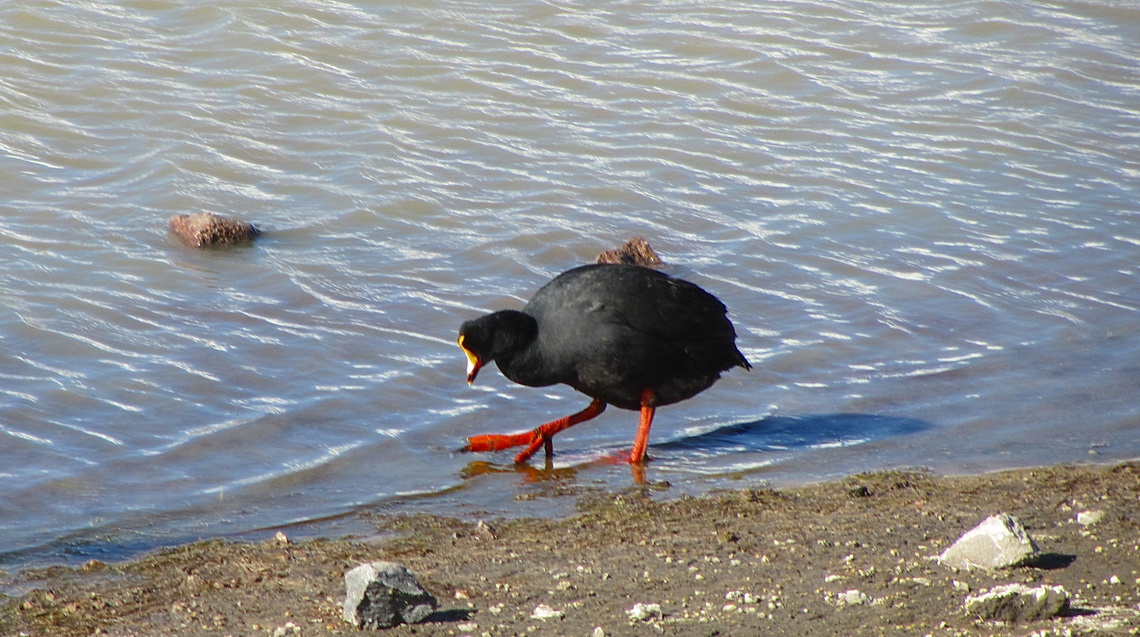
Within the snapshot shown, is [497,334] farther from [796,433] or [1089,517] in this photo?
[1089,517]

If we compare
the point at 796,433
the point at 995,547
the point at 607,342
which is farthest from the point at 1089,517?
the point at 607,342

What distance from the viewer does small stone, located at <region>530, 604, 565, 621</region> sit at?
414 centimetres

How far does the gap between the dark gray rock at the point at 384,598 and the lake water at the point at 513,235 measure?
159cm

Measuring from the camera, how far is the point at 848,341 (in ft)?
26.7

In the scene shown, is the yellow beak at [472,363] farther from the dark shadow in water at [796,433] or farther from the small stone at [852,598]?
the small stone at [852,598]

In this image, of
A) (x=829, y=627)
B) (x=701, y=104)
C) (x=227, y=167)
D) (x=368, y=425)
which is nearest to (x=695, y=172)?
(x=701, y=104)

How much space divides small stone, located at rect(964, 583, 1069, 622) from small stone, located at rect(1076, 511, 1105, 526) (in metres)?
1.14

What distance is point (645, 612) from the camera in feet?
13.5

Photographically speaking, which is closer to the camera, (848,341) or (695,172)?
(848,341)

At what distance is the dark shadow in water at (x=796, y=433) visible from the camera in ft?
21.9

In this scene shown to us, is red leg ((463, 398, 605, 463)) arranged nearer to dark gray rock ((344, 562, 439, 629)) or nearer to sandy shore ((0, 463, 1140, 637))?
sandy shore ((0, 463, 1140, 637))

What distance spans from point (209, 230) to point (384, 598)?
570 centimetres

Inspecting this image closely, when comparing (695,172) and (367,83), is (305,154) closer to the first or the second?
(367,83)

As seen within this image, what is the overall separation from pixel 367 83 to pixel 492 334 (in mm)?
6829
